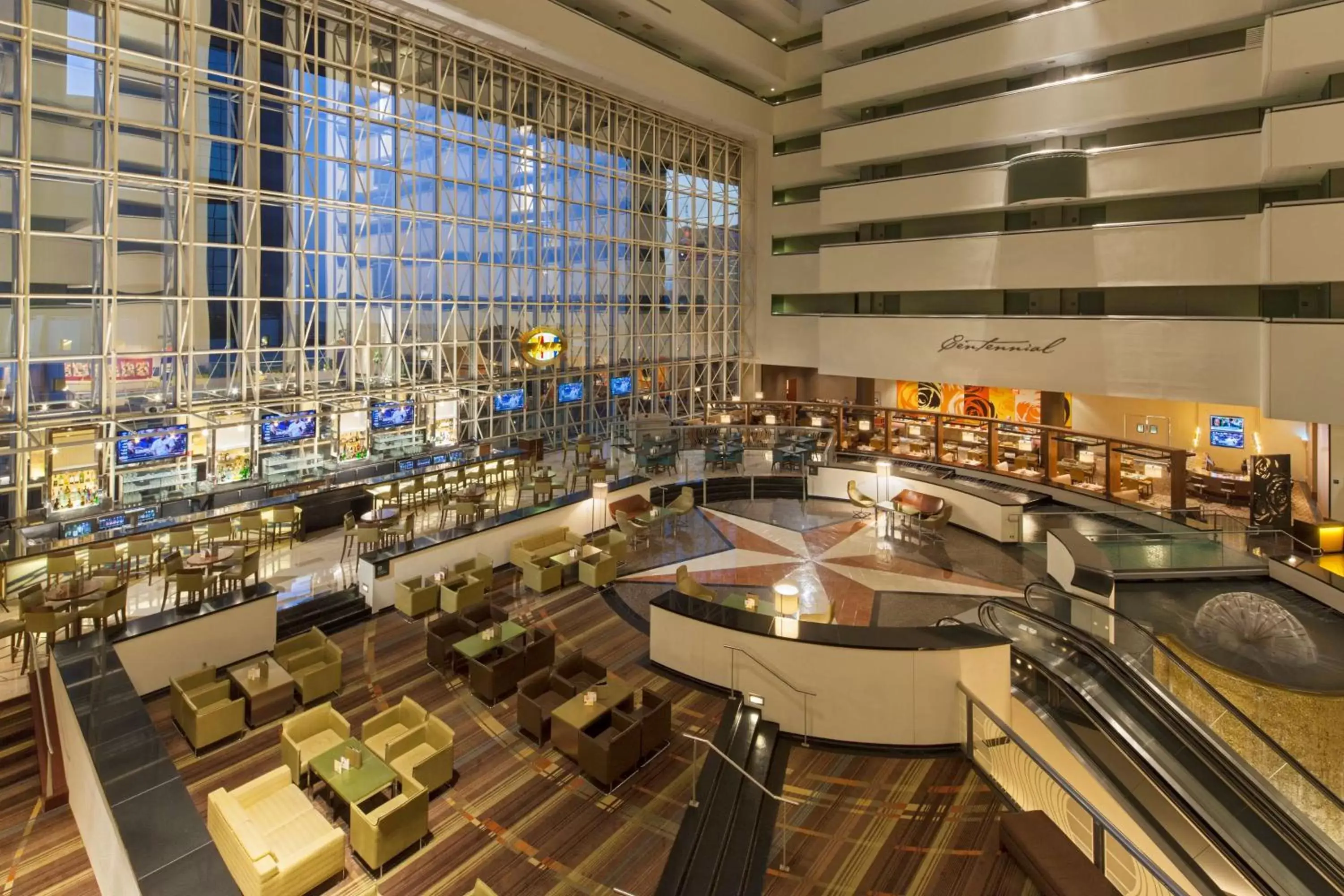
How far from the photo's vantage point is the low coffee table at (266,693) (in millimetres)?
7434

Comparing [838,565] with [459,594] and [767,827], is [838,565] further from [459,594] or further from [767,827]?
[767,827]

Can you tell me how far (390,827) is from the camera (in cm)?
552

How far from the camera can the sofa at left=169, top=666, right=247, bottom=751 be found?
7000 mm

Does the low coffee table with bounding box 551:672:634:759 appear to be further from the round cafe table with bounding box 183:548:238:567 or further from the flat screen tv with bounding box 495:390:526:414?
the flat screen tv with bounding box 495:390:526:414

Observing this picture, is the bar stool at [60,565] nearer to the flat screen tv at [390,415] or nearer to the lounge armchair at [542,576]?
the lounge armchair at [542,576]

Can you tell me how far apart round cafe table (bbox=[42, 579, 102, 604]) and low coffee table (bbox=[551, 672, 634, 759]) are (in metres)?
6.17

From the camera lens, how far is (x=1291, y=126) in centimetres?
1395

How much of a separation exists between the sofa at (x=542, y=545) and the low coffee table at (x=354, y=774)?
17.1 ft

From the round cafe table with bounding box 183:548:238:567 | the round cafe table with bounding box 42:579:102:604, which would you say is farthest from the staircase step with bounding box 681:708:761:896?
the round cafe table with bounding box 42:579:102:604

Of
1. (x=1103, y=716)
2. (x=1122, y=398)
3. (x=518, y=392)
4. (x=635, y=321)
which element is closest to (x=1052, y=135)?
(x=1122, y=398)

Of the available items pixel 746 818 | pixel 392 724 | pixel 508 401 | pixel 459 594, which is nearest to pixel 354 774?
pixel 392 724

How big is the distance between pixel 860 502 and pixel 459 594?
9071 millimetres

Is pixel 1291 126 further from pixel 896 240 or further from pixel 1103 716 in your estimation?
pixel 1103 716

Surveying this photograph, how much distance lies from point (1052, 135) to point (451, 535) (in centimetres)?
1826
